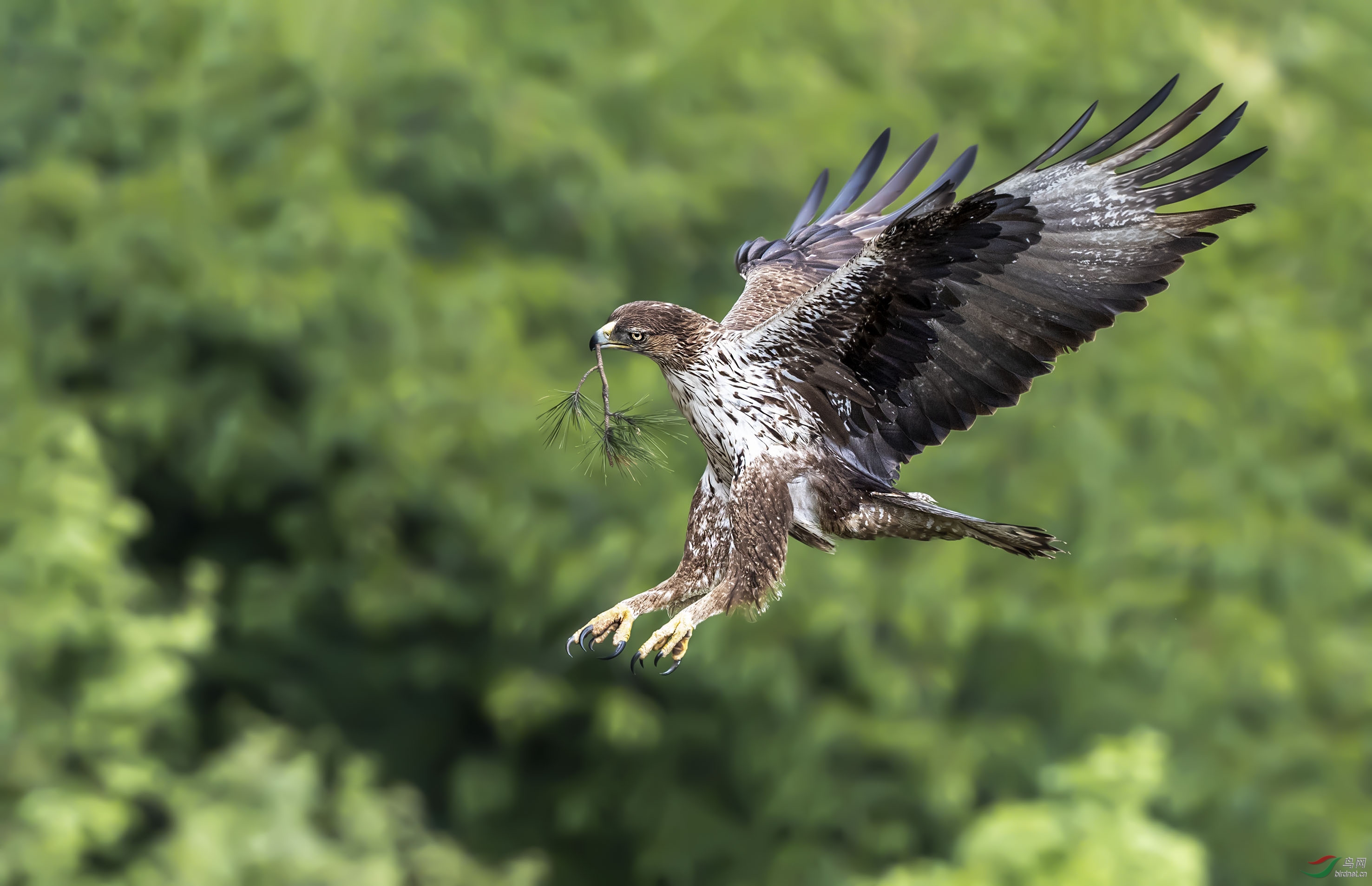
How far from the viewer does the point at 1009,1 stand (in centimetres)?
1711

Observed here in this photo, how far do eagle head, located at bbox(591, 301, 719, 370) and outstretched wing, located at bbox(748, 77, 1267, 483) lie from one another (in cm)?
15

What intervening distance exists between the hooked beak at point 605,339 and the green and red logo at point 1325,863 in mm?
13349

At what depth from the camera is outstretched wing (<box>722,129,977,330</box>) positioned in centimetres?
408

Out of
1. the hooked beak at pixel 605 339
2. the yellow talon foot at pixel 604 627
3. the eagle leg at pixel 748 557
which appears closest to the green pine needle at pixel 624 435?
the hooked beak at pixel 605 339

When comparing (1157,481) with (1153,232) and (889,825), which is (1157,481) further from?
(1153,232)

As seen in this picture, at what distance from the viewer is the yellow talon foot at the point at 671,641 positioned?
124 inches

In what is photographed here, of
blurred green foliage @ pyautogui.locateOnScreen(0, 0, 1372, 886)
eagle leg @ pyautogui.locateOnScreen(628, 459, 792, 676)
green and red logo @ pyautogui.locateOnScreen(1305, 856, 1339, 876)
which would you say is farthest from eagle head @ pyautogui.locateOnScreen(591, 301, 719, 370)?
green and red logo @ pyautogui.locateOnScreen(1305, 856, 1339, 876)

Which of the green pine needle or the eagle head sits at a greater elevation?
the eagle head

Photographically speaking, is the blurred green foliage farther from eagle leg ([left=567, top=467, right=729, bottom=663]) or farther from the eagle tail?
the eagle tail

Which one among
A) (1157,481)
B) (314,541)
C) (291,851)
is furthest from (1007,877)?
(314,541)

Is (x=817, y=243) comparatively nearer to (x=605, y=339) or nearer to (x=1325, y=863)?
(x=605, y=339)

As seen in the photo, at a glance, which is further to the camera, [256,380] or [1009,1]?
[1009,1]

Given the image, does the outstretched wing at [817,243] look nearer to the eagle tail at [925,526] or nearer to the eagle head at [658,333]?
the eagle head at [658,333]

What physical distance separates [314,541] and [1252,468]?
1023cm
